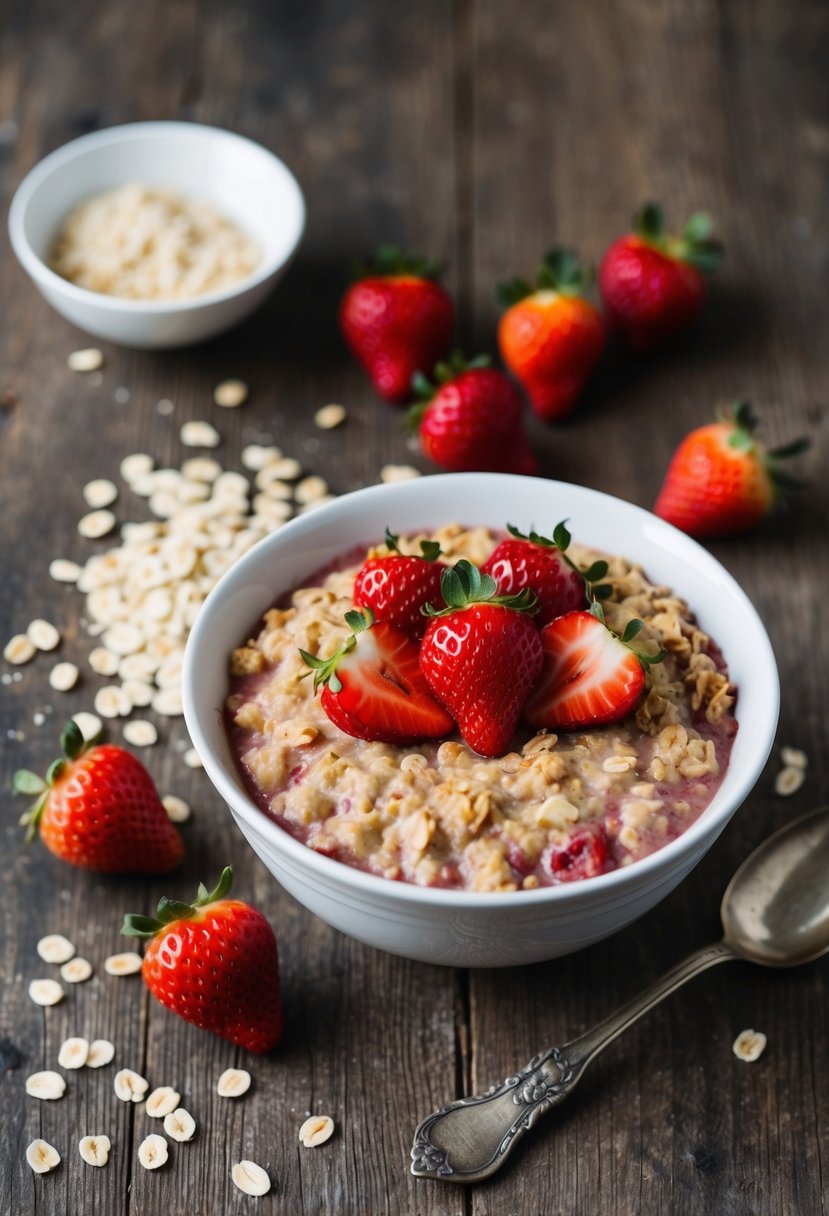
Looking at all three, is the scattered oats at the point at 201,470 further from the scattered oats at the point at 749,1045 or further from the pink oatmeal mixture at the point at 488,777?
the scattered oats at the point at 749,1045

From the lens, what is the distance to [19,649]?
7.03 feet

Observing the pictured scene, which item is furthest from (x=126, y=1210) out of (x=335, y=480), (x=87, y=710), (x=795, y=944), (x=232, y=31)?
(x=232, y=31)

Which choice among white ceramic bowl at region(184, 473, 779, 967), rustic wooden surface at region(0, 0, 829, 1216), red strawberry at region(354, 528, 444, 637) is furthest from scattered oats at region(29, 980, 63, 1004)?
red strawberry at region(354, 528, 444, 637)

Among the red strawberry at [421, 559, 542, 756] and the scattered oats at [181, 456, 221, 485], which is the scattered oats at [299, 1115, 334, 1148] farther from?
the scattered oats at [181, 456, 221, 485]

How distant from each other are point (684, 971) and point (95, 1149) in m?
0.77

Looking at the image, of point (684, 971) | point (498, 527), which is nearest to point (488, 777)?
point (684, 971)

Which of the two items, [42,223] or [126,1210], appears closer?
[126,1210]

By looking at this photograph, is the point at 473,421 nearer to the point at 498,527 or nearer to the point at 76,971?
the point at 498,527

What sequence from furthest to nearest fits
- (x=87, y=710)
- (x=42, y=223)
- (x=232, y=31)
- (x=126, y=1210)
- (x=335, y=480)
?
(x=232, y=31) < (x=42, y=223) < (x=335, y=480) < (x=87, y=710) < (x=126, y=1210)

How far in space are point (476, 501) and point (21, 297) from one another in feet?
4.04

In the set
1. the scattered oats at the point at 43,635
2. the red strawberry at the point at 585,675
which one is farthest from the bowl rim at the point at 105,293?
the red strawberry at the point at 585,675

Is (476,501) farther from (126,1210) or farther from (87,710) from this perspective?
(126,1210)

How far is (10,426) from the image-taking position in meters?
2.47

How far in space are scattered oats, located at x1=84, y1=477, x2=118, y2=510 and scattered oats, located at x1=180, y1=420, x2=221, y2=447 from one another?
16 cm
